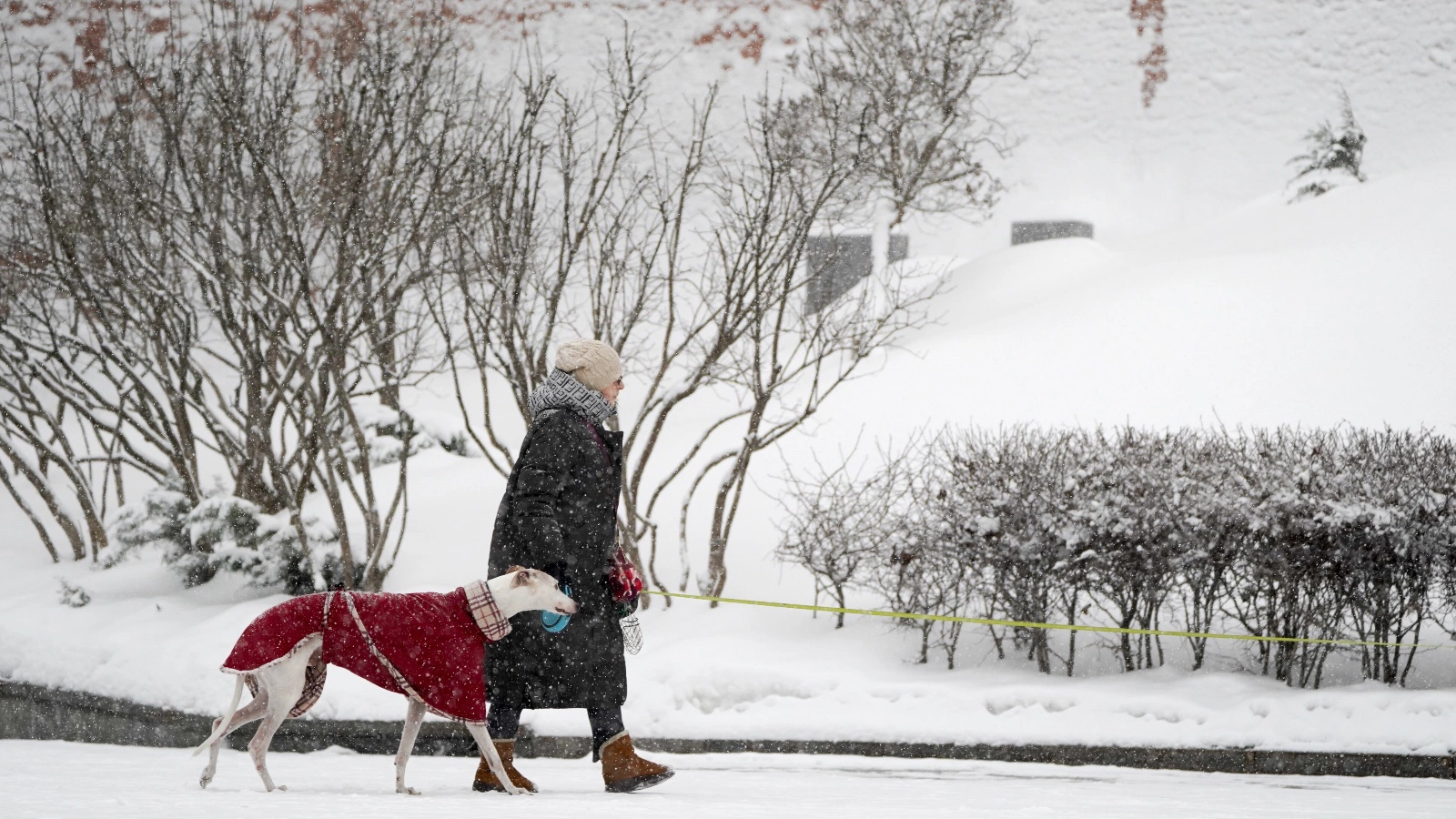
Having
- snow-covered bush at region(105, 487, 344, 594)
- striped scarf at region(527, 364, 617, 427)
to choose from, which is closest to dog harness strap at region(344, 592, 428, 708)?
striped scarf at region(527, 364, 617, 427)

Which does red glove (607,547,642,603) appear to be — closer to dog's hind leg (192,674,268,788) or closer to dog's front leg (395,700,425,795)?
dog's front leg (395,700,425,795)

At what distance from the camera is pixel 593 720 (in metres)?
4.64

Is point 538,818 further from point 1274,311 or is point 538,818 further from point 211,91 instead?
point 1274,311

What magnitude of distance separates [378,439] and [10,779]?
8109 mm

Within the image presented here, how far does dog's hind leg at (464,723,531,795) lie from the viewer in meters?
4.26

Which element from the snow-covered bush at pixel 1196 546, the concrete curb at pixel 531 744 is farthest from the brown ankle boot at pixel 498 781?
the snow-covered bush at pixel 1196 546

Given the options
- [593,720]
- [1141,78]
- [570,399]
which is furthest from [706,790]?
[1141,78]

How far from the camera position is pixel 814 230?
65.0 feet

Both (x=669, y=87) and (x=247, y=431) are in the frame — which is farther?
(x=669, y=87)

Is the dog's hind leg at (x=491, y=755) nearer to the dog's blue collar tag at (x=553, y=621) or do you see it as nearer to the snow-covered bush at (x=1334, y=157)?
the dog's blue collar tag at (x=553, y=621)

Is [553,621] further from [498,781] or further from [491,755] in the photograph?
[498,781]

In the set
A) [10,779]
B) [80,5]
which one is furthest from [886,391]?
[80,5]

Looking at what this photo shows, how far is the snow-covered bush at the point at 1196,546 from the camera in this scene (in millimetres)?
7070

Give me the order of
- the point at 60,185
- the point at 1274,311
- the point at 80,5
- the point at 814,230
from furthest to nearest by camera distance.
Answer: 1. the point at 80,5
2. the point at 814,230
3. the point at 1274,311
4. the point at 60,185
